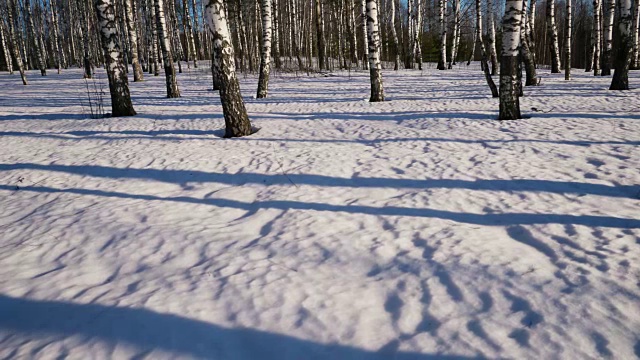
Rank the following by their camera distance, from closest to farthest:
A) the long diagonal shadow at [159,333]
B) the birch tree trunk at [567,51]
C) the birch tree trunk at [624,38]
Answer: the long diagonal shadow at [159,333] < the birch tree trunk at [624,38] < the birch tree trunk at [567,51]

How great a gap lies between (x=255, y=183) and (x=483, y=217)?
2960mm

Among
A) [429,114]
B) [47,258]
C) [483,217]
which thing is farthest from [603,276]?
[429,114]

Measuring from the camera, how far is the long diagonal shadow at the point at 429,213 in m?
3.31

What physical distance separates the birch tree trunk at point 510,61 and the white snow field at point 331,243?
0.36 m

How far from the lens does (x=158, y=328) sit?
7.51ft

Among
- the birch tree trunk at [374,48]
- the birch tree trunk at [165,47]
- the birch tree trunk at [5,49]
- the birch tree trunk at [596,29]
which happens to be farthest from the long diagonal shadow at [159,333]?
the birch tree trunk at [5,49]

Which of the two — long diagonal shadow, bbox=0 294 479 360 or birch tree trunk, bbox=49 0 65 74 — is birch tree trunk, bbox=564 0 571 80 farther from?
birch tree trunk, bbox=49 0 65 74

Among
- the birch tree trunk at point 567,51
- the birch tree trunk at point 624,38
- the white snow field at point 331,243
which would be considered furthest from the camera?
the birch tree trunk at point 567,51

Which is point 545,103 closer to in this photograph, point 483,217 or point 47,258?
point 483,217

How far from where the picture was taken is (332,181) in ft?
15.4

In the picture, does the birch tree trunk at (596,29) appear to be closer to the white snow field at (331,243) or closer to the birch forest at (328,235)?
the birch forest at (328,235)

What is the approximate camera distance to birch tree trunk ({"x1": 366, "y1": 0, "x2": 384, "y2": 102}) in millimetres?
8781

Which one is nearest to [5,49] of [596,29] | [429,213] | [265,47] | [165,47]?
[165,47]

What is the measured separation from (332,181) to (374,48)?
6078 mm
